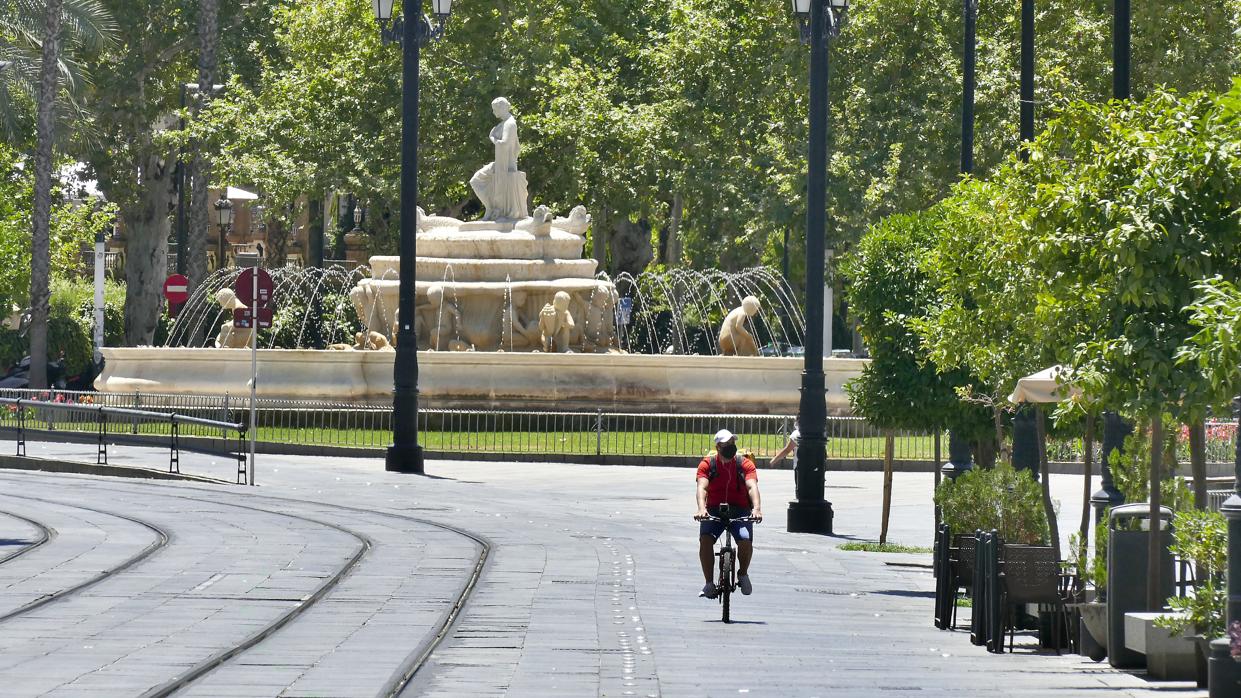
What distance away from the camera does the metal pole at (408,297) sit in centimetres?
2806

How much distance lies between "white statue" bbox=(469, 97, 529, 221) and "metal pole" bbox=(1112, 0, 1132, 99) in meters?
23.2

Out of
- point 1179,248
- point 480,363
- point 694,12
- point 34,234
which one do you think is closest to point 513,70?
point 694,12

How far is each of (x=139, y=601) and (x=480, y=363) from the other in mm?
21879

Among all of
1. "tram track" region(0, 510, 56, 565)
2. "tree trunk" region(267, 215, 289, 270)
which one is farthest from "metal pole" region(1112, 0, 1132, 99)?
"tree trunk" region(267, 215, 289, 270)

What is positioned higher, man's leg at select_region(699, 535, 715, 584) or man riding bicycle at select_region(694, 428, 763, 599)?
man riding bicycle at select_region(694, 428, 763, 599)

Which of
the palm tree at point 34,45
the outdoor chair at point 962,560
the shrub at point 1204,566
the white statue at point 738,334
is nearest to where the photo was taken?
the shrub at point 1204,566

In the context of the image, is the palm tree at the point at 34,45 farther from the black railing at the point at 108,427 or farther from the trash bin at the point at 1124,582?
the trash bin at the point at 1124,582

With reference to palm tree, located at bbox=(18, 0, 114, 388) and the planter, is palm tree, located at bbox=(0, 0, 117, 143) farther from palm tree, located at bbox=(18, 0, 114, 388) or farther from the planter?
the planter

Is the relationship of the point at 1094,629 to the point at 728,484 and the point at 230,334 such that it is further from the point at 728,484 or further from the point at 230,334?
the point at 230,334

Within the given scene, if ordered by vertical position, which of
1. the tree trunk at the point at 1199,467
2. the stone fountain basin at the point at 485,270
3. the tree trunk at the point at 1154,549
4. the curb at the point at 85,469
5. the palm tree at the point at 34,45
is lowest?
the curb at the point at 85,469

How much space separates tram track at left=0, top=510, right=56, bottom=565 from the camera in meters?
16.5

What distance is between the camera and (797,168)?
50.6 metres

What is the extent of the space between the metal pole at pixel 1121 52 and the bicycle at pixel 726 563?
13.2 ft

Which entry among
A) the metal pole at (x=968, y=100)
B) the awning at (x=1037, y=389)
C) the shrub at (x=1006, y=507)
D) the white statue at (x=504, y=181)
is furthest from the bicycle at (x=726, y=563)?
the white statue at (x=504, y=181)
